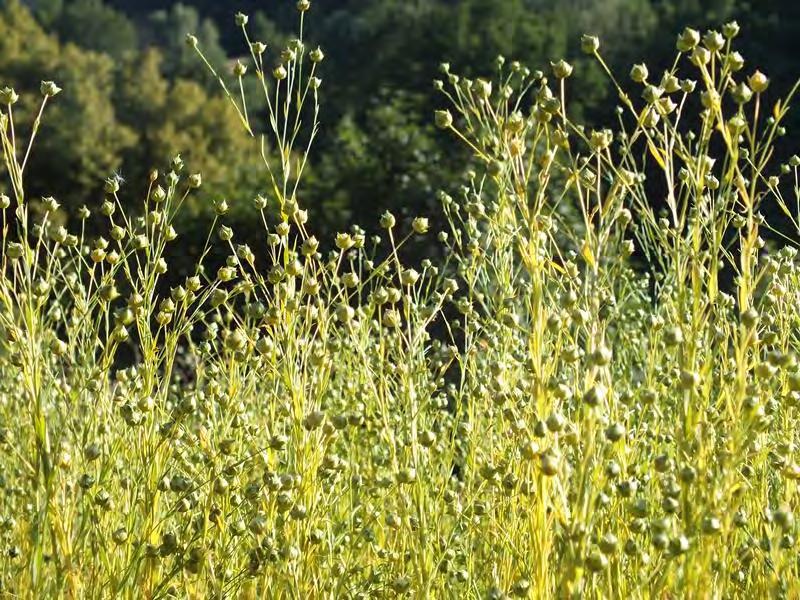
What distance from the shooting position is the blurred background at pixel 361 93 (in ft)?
34.2

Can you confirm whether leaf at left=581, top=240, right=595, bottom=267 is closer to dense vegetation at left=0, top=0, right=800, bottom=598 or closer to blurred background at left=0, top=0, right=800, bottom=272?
dense vegetation at left=0, top=0, right=800, bottom=598

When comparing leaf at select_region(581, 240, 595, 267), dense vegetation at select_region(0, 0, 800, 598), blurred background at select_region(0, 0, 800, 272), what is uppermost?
leaf at select_region(581, 240, 595, 267)

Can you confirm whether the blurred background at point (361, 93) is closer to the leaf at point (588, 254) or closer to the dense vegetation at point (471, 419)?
the dense vegetation at point (471, 419)

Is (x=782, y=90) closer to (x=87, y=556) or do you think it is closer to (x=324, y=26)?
(x=87, y=556)

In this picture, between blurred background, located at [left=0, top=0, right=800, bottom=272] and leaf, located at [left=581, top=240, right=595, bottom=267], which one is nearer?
leaf, located at [left=581, top=240, right=595, bottom=267]

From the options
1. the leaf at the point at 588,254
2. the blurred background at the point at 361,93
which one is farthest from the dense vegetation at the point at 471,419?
the blurred background at the point at 361,93

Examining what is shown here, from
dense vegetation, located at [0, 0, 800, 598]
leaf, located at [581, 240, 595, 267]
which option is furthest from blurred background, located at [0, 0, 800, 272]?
leaf, located at [581, 240, 595, 267]

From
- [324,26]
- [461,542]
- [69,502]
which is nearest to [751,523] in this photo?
[461,542]

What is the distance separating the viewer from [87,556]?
89.1 inches

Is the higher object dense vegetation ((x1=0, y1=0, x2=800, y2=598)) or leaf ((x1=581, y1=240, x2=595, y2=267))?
leaf ((x1=581, y1=240, x2=595, y2=267))

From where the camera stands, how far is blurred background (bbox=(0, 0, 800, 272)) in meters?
10.4

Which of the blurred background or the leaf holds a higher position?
the leaf

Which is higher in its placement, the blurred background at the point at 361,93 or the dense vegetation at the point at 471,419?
the dense vegetation at the point at 471,419

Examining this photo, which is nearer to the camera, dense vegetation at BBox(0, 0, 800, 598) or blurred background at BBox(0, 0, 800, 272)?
dense vegetation at BBox(0, 0, 800, 598)
